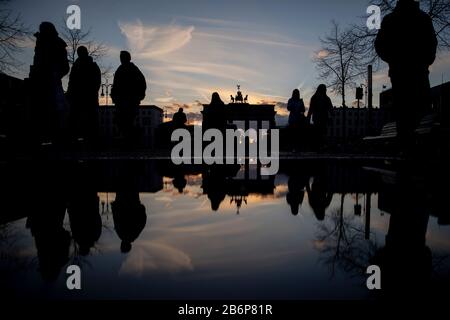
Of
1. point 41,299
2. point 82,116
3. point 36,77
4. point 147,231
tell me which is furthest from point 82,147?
point 41,299

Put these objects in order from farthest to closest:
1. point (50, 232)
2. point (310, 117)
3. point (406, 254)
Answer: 1. point (310, 117)
2. point (50, 232)
3. point (406, 254)

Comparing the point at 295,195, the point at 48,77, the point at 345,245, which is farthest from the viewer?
the point at 48,77

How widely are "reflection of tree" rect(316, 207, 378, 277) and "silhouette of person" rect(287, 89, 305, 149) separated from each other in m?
13.4

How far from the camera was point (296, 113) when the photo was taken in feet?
52.0

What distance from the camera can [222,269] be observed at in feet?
4.54

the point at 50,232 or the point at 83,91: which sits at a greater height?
the point at 83,91

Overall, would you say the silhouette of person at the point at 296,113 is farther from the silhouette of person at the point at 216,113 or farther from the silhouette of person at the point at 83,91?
the silhouette of person at the point at 83,91

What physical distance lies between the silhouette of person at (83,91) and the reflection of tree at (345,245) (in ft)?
36.1

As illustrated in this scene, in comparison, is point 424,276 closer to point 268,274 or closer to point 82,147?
point 268,274

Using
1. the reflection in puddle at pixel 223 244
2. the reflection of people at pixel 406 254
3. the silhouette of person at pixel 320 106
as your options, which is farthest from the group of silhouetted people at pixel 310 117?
the reflection of people at pixel 406 254

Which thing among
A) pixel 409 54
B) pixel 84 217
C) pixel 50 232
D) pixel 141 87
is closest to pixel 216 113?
pixel 141 87

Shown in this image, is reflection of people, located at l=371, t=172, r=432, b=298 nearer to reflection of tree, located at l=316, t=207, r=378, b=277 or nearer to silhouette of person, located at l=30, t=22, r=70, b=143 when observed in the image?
reflection of tree, located at l=316, t=207, r=378, b=277

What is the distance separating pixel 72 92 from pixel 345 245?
11.9 metres

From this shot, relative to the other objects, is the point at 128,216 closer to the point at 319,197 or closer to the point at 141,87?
the point at 319,197
